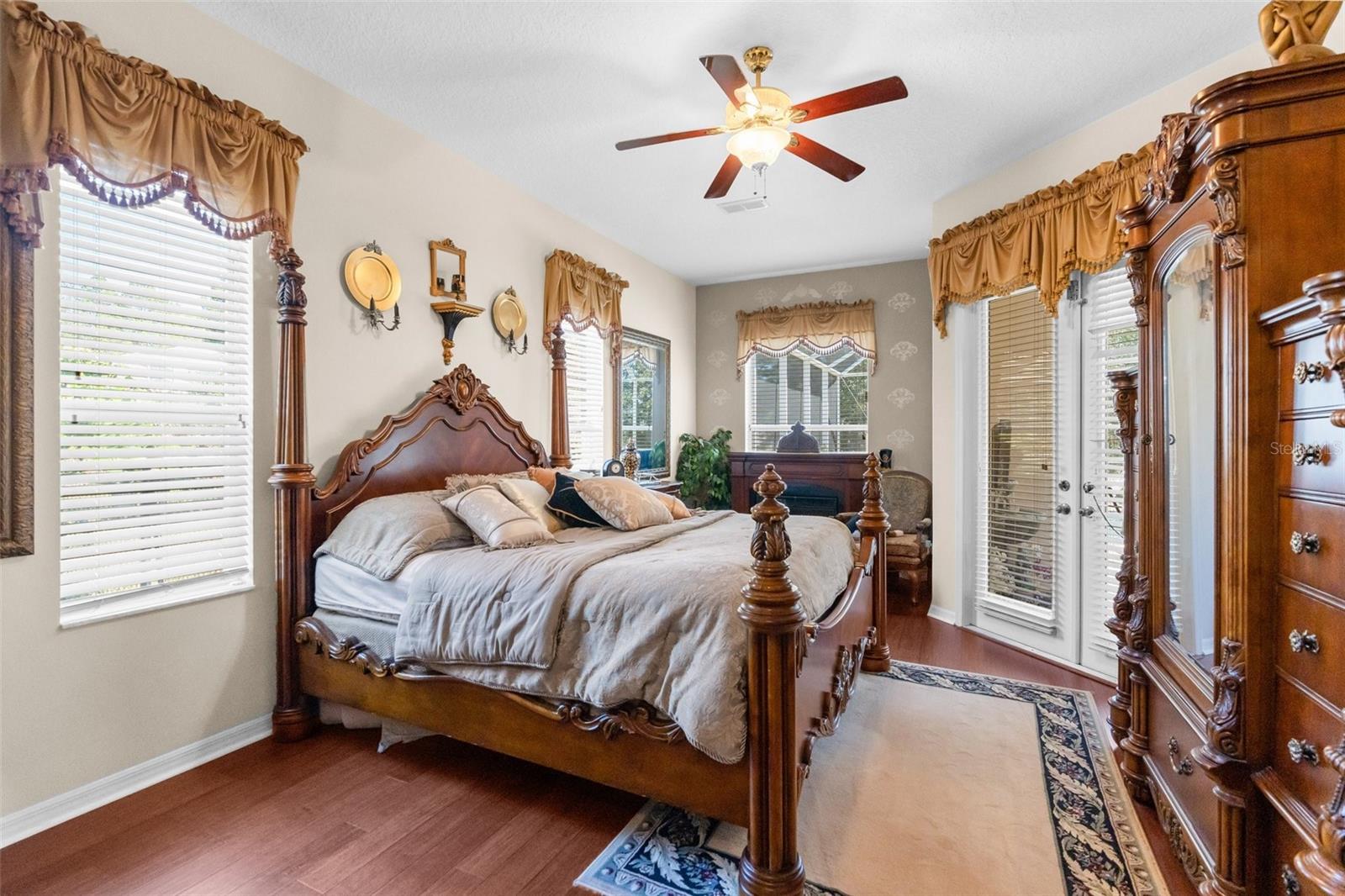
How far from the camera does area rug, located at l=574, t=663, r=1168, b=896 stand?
5.58ft

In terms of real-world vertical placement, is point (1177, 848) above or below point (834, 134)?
below

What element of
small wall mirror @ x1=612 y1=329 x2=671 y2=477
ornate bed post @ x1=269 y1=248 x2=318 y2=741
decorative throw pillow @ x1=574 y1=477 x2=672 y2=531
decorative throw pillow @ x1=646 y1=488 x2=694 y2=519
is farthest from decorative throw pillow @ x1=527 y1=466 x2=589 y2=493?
small wall mirror @ x1=612 y1=329 x2=671 y2=477

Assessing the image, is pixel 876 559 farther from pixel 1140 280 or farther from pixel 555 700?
pixel 555 700

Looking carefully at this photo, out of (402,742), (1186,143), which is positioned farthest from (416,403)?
(1186,143)

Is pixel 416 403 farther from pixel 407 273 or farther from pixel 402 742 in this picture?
pixel 402 742

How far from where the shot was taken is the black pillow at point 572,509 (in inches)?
121

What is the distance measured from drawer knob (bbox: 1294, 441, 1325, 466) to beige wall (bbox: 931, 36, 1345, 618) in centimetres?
203

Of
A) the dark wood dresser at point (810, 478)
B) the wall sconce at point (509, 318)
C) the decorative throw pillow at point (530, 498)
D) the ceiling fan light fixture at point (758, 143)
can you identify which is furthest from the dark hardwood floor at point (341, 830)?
the dark wood dresser at point (810, 478)

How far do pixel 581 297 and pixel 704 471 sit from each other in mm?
2261

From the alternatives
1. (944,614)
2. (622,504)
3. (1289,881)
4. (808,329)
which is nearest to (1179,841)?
(1289,881)

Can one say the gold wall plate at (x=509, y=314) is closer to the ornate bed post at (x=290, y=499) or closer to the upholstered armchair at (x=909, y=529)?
the ornate bed post at (x=290, y=499)

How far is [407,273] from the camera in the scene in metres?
3.17

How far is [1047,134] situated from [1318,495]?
9.47 feet

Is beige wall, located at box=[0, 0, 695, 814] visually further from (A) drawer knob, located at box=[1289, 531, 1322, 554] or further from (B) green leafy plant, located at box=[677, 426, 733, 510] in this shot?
(A) drawer knob, located at box=[1289, 531, 1322, 554]
